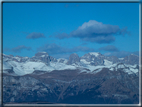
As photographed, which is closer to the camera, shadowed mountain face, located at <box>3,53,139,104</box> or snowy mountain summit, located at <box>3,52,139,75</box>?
shadowed mountain face, located at <box>3,53,139,104</box>

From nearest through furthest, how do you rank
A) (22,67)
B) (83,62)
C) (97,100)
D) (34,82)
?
1. (97,100)
2. (34,82)
3. (22,67)
4. (83,62)

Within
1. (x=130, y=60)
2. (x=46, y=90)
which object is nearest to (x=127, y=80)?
(x=130, y=60)

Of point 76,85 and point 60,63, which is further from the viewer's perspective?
point 60,63

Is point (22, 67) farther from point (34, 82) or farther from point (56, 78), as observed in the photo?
point (56, 78)

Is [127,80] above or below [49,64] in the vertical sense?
below

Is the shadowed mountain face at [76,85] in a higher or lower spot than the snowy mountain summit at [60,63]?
lower

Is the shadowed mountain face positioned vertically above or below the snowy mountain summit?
below

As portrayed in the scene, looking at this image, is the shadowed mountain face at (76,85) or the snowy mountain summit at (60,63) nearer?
the shadowed mountain face at (76,85)

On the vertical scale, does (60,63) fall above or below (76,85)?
above
